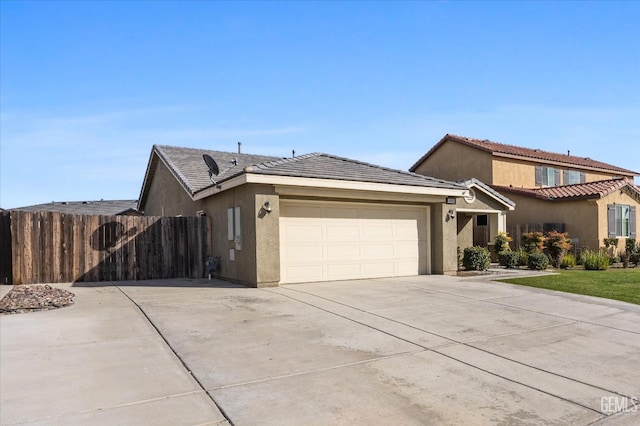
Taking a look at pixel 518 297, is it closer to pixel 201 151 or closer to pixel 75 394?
pixel 75 394

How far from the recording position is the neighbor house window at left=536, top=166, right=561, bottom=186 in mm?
25609

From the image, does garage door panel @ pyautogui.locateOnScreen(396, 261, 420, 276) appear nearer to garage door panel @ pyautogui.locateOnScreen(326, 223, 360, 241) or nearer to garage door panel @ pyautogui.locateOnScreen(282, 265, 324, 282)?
garage door panel @ pyautogui.locateOnScreen(326, 223, 360, 241)

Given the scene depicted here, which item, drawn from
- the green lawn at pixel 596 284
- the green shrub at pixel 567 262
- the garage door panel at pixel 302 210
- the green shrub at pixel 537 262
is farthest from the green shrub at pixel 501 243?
the garage door panel at pixel 302 210

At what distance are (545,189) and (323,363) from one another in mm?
21762

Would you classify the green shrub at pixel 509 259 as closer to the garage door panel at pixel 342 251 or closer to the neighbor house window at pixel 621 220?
the neighbor house window at pixel 621 220

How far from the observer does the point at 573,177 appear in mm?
27031

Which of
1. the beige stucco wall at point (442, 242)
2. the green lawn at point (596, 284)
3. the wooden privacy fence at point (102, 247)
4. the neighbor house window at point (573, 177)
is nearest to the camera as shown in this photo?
the green lawn at point (596, 284)

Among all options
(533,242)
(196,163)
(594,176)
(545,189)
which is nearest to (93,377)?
(196,163)

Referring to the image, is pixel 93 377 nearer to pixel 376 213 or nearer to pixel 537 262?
pixel 376 213

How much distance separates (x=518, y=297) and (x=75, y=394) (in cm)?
873

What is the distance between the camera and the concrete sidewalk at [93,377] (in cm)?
348

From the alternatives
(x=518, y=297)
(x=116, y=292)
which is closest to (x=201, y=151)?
(x=116, y=292)

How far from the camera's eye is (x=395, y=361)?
4859 millimetres

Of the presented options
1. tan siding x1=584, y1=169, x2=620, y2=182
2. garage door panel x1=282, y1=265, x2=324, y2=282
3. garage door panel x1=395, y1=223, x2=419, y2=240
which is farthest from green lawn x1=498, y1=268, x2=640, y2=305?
tan siding x1=584, y1=169, x2=620, y2=182
